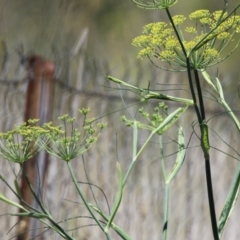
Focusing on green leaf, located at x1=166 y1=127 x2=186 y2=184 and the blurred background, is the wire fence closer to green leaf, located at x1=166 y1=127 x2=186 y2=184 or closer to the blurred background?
the blurred background

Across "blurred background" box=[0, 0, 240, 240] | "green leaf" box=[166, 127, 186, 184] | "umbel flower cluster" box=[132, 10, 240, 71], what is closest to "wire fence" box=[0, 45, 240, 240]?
"blurred background" box=[0, 0, 240, 240]

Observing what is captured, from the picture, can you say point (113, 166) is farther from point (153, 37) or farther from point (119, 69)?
point (153, 37)

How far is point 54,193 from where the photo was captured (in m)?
1.52

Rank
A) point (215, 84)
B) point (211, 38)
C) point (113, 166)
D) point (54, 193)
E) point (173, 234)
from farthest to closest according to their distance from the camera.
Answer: point (173, 234), point (113, 166), point (54, 193), point (215, 84), point (211, 38)

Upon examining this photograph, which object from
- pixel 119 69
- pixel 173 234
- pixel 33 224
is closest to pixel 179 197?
pixel 173 234

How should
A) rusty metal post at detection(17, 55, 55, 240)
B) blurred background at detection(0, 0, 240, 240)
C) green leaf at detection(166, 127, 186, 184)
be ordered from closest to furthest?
green leaf at detection(166, 127, 186, 184), rusty metal post at detection(17, 55, 55, 240), blurred background at detection(0, 0, 240, 240)

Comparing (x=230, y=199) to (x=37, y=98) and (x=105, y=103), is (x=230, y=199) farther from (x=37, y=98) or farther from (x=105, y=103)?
(x=105, y=103)

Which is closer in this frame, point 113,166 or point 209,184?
point 209,184

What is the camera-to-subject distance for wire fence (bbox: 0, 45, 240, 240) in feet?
4.81

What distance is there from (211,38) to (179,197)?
1204 millimetres

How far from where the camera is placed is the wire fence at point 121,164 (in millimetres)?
1467

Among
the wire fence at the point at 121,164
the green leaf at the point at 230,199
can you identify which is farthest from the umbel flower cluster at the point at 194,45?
the wire fence at the point at 121,164

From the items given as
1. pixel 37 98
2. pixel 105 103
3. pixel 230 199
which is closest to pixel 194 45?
pixel 230 199

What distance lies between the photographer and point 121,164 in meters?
1.63
